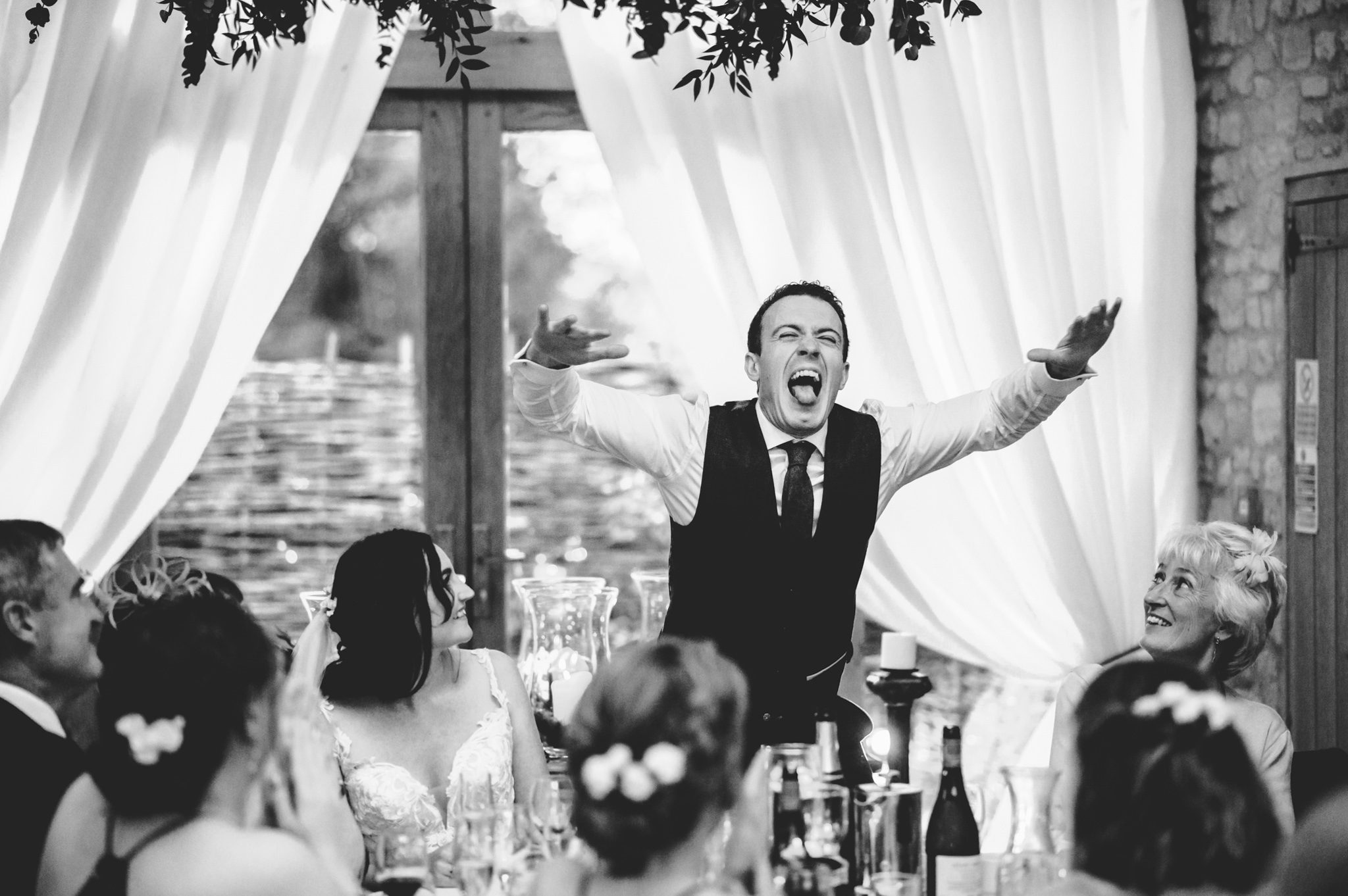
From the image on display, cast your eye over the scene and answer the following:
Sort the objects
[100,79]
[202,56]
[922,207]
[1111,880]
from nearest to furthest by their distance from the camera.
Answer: [1111,880]
[202,56]
[100,79]
[922,207]

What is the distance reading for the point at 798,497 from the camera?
10.3ft

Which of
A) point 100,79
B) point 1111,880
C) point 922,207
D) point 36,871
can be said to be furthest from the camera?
point 922,207

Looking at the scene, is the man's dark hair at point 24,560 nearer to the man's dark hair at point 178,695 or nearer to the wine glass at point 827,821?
the man's dark hair at point 178,695

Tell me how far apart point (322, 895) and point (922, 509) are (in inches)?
107

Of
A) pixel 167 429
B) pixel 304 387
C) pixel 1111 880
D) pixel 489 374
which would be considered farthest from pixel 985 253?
pixel 1111 880

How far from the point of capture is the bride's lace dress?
2629 millimetres

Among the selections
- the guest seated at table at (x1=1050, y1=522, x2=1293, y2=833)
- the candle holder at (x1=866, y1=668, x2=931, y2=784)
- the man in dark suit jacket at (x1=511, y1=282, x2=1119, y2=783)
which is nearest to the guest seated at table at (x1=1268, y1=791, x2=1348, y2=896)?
the candle holder at (x1=866, y1=668, x2=931, y2=784)

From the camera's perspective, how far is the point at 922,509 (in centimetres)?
418

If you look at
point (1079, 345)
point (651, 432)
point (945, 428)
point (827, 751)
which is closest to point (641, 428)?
point (651, 432)

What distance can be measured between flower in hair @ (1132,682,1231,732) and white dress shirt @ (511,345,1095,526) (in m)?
1.52

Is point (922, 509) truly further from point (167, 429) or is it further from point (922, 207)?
point (167, 429)

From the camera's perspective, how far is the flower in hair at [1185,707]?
1.63 m

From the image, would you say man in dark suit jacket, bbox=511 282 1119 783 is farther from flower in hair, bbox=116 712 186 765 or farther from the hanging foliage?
flower in hair, bbox=116 712 186 765

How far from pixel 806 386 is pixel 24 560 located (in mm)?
1547
